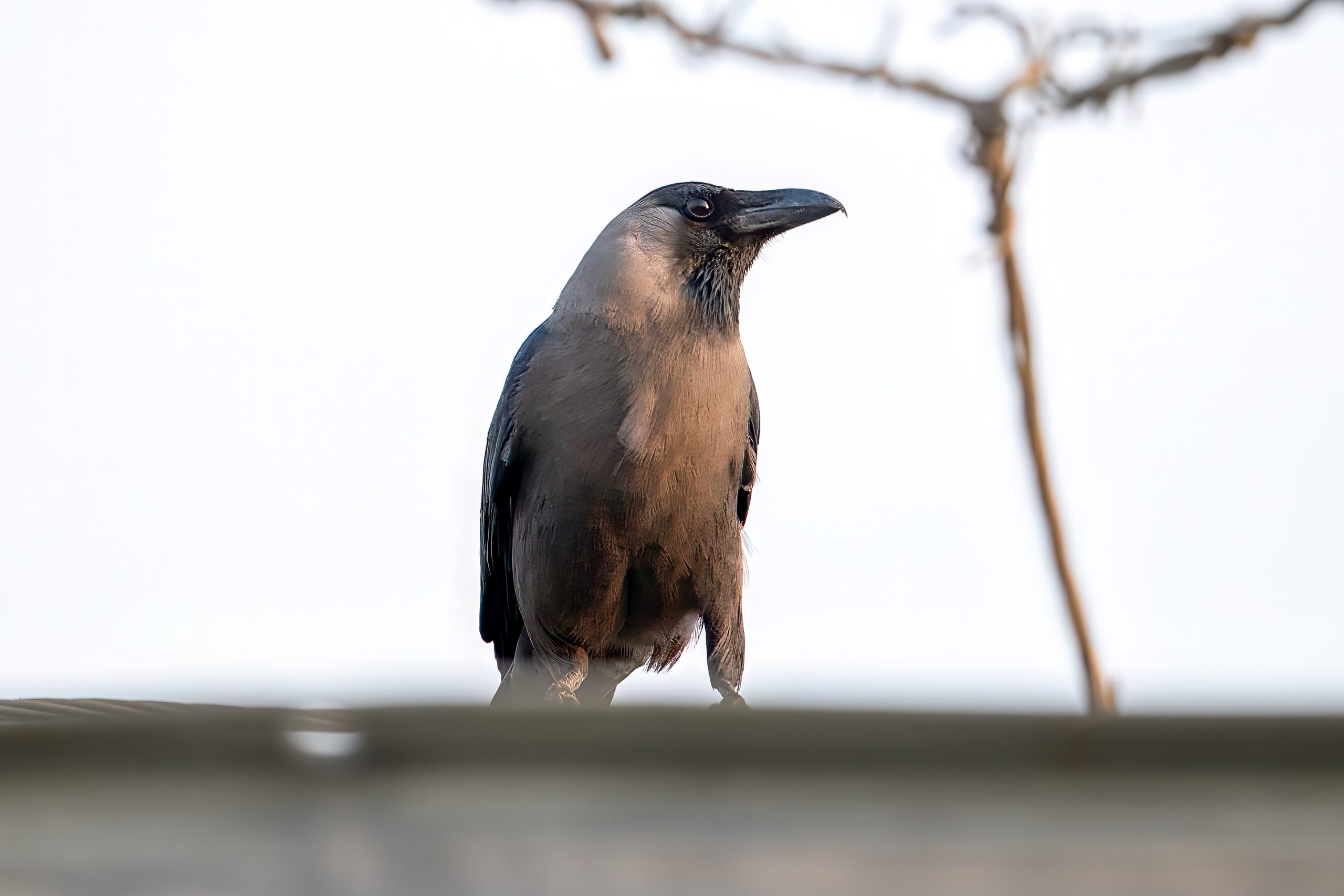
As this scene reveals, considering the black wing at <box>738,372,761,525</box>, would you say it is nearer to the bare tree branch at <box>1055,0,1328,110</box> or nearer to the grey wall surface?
the bare tree branch at <box>1055,0,1328,110</box>

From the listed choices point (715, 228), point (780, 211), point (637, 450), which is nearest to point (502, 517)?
point (637, 450)

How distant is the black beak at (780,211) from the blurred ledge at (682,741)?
4.52 m

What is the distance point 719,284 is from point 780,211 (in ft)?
1.39

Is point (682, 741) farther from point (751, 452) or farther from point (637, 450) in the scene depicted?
point (751, 452)

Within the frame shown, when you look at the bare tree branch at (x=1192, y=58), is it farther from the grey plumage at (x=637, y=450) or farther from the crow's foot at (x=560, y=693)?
the crow's foot at (x=560, y=693)

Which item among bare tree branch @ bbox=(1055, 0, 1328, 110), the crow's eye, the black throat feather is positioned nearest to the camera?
bare tree branch @ bbox=(1055, 0, 1328, 110)

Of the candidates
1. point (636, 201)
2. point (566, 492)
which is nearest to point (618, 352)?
point (566, 492)

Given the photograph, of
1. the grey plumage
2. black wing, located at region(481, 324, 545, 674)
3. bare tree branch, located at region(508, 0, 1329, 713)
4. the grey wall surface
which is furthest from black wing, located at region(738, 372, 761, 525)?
the grey wall surface

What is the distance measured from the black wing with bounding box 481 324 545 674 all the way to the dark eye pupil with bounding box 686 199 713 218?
0.78 meters

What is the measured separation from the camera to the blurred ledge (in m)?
1.40

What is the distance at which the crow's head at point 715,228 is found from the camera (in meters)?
5.72

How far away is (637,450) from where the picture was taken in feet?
17.0

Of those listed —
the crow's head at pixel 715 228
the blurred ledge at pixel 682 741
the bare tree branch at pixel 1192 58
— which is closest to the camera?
the blurred ledge at pixel 682 741

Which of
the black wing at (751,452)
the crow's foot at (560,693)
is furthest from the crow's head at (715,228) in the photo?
the crow's foot at (560,693)
